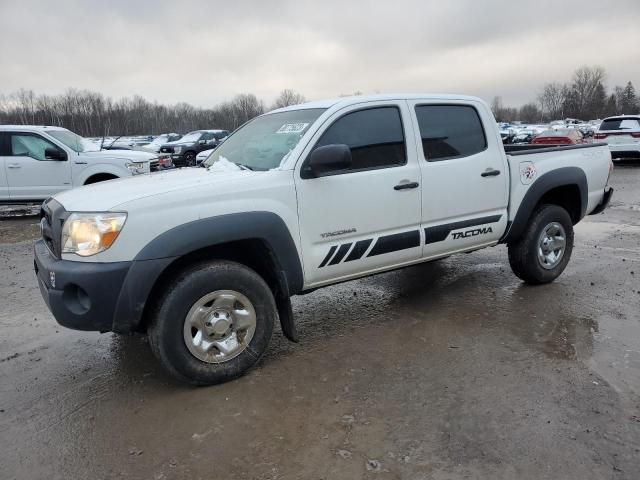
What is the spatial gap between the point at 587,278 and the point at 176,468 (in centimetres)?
476

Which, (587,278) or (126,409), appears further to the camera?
(587,278)

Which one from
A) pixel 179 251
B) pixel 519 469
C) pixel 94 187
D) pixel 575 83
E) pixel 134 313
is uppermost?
pixel 575 83

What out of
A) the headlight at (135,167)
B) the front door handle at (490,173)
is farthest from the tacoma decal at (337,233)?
the headlight at (135,167)

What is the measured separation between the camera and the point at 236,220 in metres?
3.28

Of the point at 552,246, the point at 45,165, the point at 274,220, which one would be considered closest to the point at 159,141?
the point at 45,165

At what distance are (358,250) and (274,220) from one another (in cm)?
77

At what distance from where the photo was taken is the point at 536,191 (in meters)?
4.88

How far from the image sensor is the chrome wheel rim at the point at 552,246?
5.16 meters

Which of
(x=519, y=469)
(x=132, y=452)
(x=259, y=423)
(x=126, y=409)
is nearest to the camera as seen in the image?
(x=519, y=469)

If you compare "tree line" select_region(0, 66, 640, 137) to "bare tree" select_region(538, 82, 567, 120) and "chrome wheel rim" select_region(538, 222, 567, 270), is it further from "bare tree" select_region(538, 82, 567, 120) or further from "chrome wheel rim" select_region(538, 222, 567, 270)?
"chrome wheel rim" select_region(538, 222, 567, 270)

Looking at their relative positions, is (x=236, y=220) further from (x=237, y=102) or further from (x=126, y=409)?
(x=237, y=102)

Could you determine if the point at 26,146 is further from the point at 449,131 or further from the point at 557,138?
the point at 557,138

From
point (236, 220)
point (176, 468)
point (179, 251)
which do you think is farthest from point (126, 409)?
point (236, 220)

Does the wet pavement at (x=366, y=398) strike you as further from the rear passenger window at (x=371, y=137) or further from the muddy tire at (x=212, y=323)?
the rear passenger window at (x=371, y=137)
